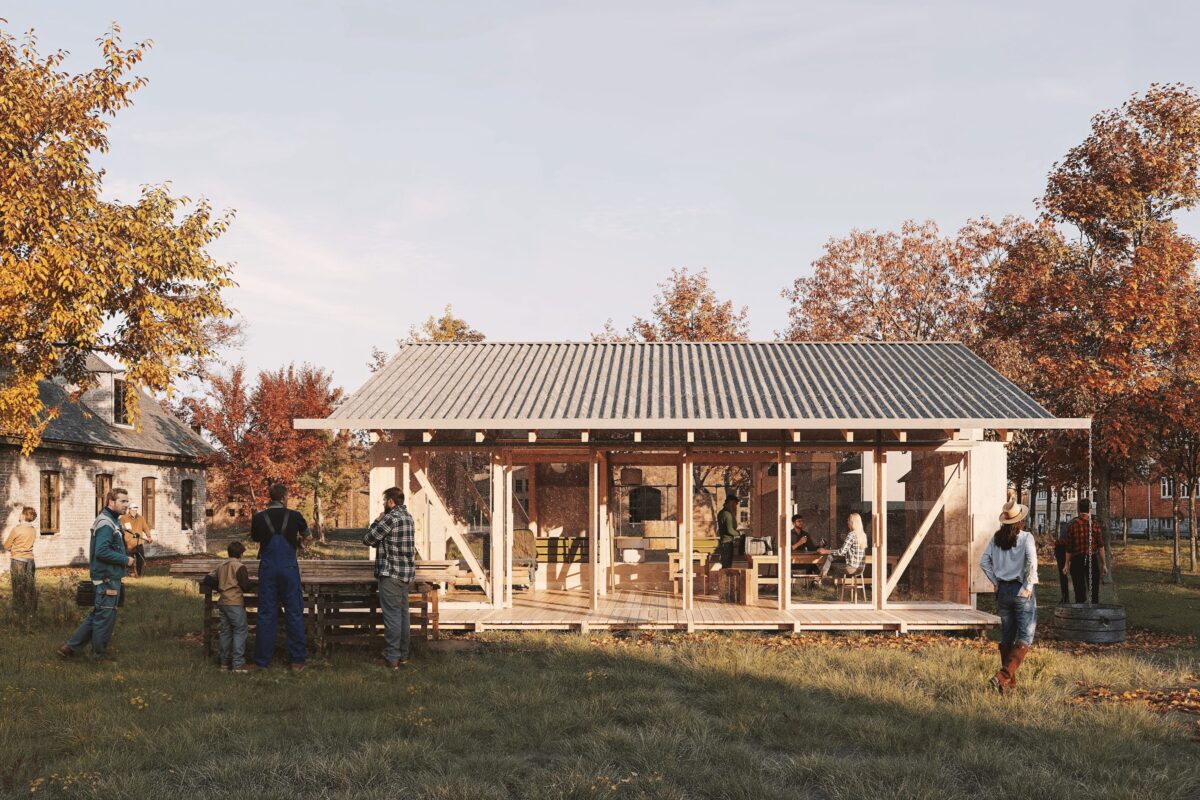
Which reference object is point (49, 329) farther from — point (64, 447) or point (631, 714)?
point (631, 714)

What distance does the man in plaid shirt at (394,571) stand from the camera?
10.4m

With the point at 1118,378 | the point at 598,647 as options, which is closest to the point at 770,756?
the point at 598,647

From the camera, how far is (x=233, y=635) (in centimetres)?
1016

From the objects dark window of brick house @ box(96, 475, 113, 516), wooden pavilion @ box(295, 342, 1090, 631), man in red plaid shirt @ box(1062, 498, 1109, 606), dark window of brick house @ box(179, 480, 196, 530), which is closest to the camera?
wooden pavilion @ box(295, 342, 1090, 631)

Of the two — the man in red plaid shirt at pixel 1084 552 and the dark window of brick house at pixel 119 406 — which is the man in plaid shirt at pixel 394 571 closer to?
the man in red plaid shirt at pixel 1084 552

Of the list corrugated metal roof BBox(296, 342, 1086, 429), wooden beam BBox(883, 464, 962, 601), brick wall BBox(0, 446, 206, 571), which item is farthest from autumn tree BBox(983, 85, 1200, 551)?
brick wall BBox(0, 446, 206, 571)

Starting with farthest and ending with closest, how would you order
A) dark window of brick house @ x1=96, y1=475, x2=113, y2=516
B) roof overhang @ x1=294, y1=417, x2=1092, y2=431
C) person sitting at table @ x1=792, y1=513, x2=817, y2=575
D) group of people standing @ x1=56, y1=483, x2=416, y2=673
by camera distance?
dark window of brick house @ x1=96, y1=475, x2=113, y2=516 < person sitting at table @ x1=792, y1=513, x2=817, y2=575 < roof overhang @ x1=294, y1=417, x2=1092, y2=431 < group of people standing @ x1=56, y1=483, x2=416, y2=673

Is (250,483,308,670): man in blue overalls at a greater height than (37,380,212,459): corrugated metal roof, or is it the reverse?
(37,380,212,459): corrugated metal roof

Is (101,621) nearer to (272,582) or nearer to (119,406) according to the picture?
(272,582)

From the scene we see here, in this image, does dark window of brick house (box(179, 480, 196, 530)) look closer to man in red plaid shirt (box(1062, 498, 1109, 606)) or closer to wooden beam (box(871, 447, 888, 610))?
wooden beam (box(871, 447, 888, 610))

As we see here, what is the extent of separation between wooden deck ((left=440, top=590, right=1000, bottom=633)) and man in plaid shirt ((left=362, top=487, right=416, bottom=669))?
94.8 inches

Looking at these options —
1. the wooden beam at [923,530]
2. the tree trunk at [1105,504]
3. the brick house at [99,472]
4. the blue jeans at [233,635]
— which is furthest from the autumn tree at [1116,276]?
the brick house at [99,472]

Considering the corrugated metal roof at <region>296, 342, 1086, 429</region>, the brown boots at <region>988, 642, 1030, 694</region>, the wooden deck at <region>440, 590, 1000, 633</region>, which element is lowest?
the wooden deck at <region>440, 590, 1000, 633</region>

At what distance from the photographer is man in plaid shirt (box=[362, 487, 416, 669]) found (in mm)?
10359
